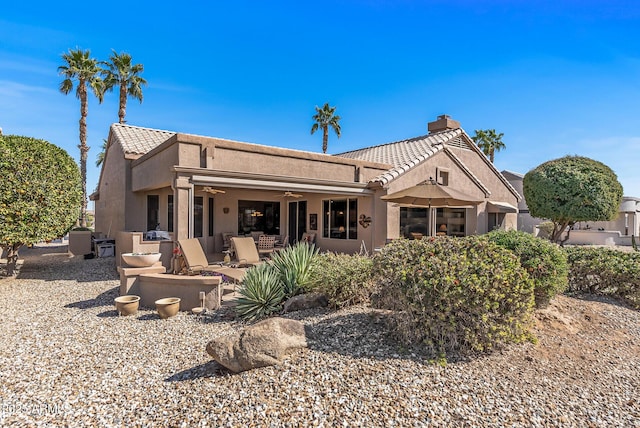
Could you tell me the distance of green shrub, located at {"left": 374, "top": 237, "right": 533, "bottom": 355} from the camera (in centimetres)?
430

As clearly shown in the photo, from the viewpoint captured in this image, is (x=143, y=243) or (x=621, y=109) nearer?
(x=143, y=243)

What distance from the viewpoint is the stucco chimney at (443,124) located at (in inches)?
794

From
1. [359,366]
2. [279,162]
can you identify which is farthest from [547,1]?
[359,366]

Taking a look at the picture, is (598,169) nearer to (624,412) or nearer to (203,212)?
(624,412)

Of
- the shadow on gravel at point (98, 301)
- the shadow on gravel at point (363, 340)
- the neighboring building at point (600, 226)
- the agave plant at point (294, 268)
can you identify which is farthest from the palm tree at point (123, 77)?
the neighboring building at point (600, 226)

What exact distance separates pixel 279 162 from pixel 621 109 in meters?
13.2

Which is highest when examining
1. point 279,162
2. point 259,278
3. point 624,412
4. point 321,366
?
point 279,162

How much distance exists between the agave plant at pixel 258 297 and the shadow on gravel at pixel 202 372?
177cm

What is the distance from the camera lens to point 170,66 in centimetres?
1820

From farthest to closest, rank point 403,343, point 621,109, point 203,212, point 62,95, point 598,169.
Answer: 1. point 62,95
2. point 598,169
3. point 203,212
4. point 621,109
5. point 403,343

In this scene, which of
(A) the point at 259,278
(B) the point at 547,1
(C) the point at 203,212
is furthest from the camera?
(C) the point at 203,212

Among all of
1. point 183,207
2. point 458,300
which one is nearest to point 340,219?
point 183,207

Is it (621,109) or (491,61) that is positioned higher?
(491,61)

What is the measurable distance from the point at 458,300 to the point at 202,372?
11.2ft
